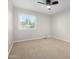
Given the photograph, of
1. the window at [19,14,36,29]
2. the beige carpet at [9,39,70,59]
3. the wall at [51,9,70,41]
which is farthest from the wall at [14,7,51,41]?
the beige carpet at [9,39,70,59]

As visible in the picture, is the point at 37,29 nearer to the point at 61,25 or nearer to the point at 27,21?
the point at 27,21

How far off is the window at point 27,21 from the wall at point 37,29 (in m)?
0.29

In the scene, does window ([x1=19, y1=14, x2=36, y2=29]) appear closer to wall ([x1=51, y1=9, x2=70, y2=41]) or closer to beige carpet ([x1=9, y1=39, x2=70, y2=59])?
wall ([x1=51, y1=9, x2=70, y2=41])

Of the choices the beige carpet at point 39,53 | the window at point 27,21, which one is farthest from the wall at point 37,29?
the beige carpet at point 39,53

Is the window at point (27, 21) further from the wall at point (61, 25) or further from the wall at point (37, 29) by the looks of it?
the wall at point (61, 25)

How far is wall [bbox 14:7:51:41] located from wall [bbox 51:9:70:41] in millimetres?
574

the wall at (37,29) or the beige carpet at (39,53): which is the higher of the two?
the wall at (37,29)

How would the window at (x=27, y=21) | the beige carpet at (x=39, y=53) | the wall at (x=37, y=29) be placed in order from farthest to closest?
the window at (x=27, y=21) → the wall at (x=37, y=29) → the beige carpet at (x=39, y=53)

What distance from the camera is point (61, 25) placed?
5875mm

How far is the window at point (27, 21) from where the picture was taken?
5383 mm

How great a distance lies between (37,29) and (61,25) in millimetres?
1933

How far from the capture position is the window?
212 inches

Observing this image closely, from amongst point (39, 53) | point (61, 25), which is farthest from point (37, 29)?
point (39, 53)
